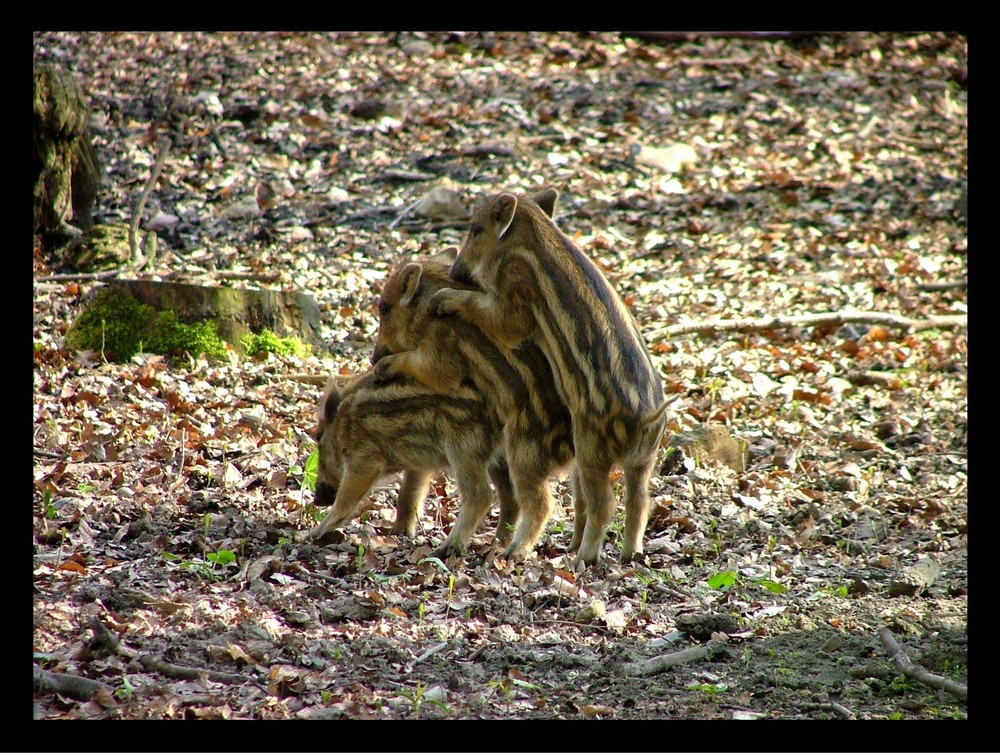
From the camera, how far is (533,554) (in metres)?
5.67

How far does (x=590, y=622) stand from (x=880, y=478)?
113 inches

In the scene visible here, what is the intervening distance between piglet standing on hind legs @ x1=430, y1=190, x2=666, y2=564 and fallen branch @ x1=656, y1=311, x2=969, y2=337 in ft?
10.1

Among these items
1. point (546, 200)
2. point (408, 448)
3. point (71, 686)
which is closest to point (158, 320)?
point (408, 448)

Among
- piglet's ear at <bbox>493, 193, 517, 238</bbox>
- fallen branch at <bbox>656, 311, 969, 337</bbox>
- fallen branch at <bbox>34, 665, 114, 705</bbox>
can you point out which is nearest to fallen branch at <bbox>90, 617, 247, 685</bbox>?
fallen branch at <bbox>34, 665, 114, 705</bbox>

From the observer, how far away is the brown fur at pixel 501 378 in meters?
5.46

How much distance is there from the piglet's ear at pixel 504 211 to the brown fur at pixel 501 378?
0.53 meters

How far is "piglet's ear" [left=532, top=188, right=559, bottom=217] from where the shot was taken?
6.51m

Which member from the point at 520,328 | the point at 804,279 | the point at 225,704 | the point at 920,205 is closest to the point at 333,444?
the point at 520,328

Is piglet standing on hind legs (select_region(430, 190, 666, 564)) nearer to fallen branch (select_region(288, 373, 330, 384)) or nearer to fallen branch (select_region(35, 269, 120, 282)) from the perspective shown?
fallen branch (select_region(288, 373, 330, 384))

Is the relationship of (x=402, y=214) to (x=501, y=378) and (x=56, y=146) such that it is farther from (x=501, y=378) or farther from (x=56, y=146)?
(x=501, y=378)

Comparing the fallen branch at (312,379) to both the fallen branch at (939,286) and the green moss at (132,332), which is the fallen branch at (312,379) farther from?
the fallen branch at (939,286)

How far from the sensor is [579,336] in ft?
17.8

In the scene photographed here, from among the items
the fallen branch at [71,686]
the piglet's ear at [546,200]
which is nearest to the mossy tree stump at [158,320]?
the piglet's ear at [546,200]

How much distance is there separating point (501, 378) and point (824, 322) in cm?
451
